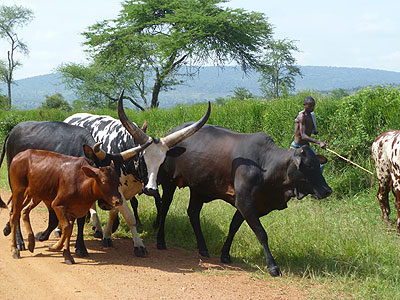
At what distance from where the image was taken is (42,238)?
724cm

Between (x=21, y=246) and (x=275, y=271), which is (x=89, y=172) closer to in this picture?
(x=21, y=246)

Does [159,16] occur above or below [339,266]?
above

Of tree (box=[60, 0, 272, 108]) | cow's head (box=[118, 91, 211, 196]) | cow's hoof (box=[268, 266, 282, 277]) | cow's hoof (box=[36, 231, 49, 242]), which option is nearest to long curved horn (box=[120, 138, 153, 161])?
cow's head (box=[118, 91, 211, 196])

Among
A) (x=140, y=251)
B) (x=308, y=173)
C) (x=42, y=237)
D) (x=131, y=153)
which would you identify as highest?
(x=131, y=153)

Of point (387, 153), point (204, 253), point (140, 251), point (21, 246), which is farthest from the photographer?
point (387, 153)

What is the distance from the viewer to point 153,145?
6.64m

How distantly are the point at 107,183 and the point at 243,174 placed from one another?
5.46 feet

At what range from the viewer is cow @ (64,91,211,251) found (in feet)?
21.5

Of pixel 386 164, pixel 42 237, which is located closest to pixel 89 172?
pixel 42 237

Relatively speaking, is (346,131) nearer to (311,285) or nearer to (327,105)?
(327,105)

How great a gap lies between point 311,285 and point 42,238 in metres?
3.79

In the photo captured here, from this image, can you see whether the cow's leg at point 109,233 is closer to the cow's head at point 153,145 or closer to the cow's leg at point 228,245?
the cow's head at point 153,145

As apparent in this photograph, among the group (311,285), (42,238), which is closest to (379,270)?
(311,285)

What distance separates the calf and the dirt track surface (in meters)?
0.30
